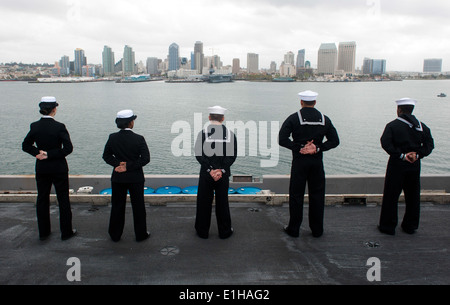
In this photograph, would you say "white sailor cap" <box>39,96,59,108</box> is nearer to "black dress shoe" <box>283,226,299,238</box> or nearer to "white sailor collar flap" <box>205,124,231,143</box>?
"white sailor collar flap" <box>205,124,231,143</box>

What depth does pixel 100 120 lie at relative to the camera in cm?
6112

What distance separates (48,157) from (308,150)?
4.18 m

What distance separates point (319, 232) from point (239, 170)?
76.3 ft

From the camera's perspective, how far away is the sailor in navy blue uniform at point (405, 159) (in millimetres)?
6242

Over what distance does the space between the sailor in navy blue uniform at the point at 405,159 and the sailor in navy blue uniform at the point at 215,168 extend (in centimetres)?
264

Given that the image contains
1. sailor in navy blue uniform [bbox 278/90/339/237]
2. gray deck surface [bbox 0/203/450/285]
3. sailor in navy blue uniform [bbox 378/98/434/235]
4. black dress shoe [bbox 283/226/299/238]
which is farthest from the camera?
black dress shoe [bbox 283/226/299/238]

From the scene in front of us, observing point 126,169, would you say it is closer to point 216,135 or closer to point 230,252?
point 216,135

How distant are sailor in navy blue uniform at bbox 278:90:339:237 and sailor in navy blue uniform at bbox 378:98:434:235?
104 centimetres

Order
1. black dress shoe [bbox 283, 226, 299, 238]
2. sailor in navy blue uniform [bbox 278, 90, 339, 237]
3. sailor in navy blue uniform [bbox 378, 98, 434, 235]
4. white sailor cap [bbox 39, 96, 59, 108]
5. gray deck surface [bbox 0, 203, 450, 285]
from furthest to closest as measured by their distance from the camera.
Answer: black dress shoe [bbox 283, 226, 299, 238] < sailor in navy blue uniform [bbox 378, 98, 434, 235] < sailor in navy blue uniform [bbox 278, 90, 339, 237] < white sailor cap [bbox 39, 96, 59, 108] < gray deck surface [bbox 0, 203, 450, 285]

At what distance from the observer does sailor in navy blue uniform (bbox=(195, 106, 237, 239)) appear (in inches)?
244

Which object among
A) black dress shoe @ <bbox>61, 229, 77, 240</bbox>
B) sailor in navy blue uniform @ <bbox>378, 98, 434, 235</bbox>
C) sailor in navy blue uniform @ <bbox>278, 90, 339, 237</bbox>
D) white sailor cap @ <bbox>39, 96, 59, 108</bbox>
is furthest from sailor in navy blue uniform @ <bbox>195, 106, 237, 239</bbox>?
sailor in navy blue uniform @ <bbox>378, 98, 434, 235</bbox>

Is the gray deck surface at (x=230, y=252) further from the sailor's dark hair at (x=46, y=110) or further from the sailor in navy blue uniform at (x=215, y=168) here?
the sailor's dark hair at (x=46, y=110)

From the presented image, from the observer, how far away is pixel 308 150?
6004 mm
